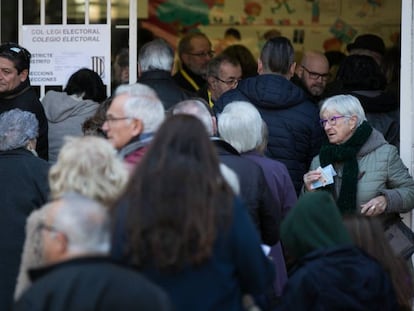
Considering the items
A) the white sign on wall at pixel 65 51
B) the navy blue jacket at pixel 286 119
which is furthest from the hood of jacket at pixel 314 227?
the white sign on wall at pixel 65 51

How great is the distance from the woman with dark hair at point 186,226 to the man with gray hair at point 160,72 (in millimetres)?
3014

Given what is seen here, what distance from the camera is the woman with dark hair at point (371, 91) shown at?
293 inches


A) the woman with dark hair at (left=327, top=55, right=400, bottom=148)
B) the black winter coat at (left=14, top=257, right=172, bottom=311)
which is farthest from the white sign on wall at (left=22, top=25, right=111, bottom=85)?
the black winter coat at (left=14, top=257, right=172, bottom=311)

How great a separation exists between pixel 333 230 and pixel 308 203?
167mm

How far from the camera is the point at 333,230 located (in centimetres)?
475

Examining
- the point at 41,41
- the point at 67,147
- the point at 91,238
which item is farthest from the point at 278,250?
the point at 41,41

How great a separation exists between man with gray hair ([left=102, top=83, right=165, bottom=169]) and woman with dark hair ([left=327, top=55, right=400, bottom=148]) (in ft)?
8.24

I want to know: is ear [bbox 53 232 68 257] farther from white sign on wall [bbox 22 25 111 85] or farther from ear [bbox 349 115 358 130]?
white sign on wall [bbox 22 25 111 85]

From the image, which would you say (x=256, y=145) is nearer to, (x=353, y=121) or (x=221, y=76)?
(x=353, y=121)

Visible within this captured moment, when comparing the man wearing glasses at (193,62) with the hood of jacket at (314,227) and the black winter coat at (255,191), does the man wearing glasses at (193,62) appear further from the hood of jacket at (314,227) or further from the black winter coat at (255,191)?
the hood of jacket at (314,227)

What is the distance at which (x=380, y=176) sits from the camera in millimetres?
6848

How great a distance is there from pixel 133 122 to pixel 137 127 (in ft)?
0.11

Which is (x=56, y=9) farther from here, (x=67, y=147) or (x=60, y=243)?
(x=60, y=243)

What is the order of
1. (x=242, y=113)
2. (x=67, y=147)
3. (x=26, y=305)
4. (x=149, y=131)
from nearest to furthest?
(x=26, y=305) < (x=67, y=147) < (x=149, y=131) < (x=242, y=113)
